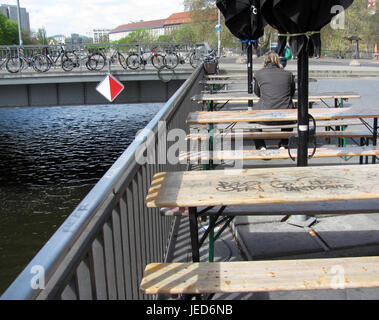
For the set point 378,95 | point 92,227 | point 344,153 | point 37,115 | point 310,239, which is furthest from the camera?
point 37,115

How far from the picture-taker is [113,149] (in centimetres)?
2742

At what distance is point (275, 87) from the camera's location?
6.68 m

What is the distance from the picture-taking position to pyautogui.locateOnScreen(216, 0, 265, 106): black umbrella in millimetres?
8000

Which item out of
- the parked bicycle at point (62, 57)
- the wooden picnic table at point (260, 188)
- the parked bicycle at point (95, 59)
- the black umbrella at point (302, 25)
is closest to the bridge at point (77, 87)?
the parked bicycle at point (95, 59)

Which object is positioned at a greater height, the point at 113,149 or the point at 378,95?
the point at 378,95

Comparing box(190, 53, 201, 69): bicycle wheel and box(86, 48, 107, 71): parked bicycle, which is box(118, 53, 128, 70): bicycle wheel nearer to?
box(86, 48, 107, 71): parked bicycle

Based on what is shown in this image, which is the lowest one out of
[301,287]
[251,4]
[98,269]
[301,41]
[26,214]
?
[26,214]

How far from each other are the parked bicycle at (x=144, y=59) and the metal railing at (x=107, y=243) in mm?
18382

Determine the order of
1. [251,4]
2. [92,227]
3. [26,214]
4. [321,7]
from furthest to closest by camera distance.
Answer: [26,214], [251,4], [321,7], [92,227]

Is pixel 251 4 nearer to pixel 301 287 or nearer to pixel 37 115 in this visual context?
pixel 301 287

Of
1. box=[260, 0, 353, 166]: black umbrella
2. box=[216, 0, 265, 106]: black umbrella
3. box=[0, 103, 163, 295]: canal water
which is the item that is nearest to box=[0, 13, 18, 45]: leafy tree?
box=[0, 103, 163, 295]: canal water

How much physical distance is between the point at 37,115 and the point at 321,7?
132 ft

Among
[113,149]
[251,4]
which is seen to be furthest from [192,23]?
[251,4]

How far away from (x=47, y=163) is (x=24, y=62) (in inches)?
233
